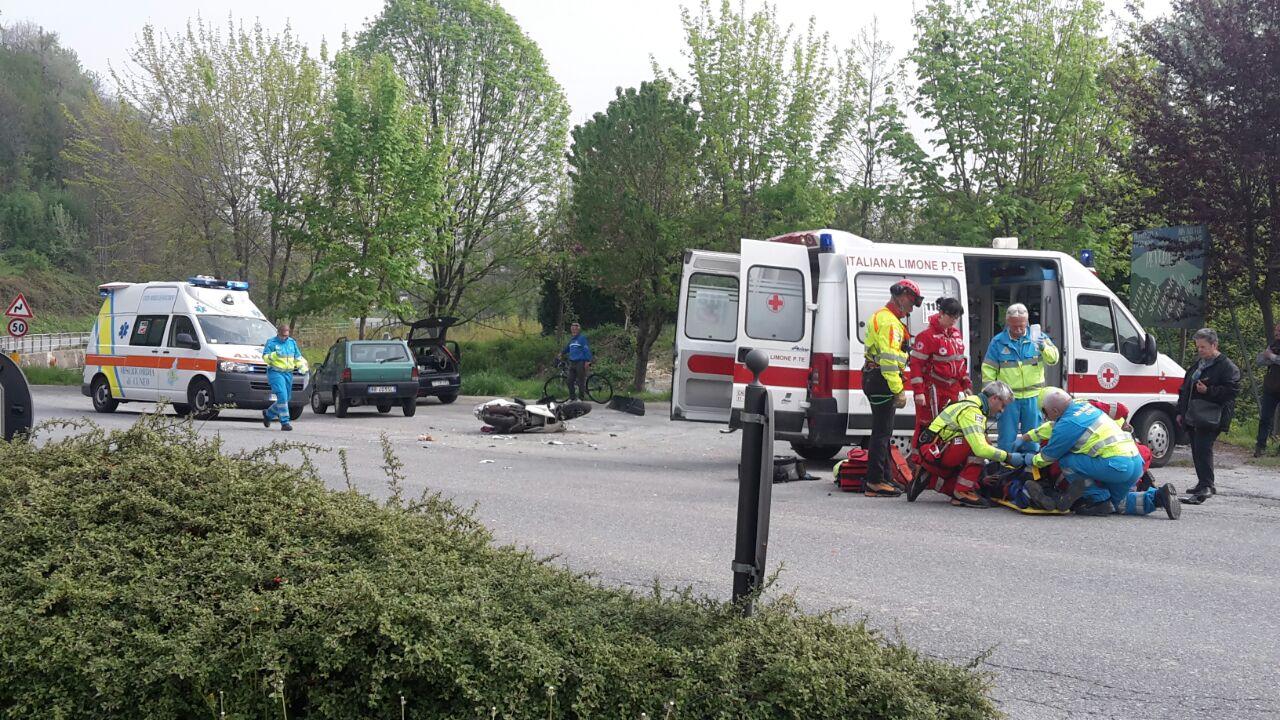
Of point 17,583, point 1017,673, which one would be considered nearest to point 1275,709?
point 1017,673

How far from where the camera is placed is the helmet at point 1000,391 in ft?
32.5

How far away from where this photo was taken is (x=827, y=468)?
13.4 metres

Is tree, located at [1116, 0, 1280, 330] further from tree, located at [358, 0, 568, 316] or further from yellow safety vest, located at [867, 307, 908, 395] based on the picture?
tree, located at [358, 0, 568, 316]

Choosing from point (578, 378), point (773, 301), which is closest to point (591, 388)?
point (578, 378)

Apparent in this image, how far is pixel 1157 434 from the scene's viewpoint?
1350 cm

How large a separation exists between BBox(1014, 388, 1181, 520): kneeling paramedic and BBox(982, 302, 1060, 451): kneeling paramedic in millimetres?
1223

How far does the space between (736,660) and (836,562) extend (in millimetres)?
3737

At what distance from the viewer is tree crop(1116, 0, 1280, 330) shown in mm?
15391

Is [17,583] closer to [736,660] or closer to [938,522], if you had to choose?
[736,660]

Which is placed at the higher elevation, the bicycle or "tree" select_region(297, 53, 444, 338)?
"tree" select_region(297, 53, 444, 338)

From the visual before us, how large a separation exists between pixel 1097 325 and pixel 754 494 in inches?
419

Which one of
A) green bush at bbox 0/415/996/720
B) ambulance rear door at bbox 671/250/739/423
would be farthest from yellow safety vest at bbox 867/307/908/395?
green bush at bbox 0/415/996/720

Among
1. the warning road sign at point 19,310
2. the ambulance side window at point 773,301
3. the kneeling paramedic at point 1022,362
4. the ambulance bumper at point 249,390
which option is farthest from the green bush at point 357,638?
the warning road sign at point 19,310

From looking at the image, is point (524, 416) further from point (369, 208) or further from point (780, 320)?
point (369, 208)
